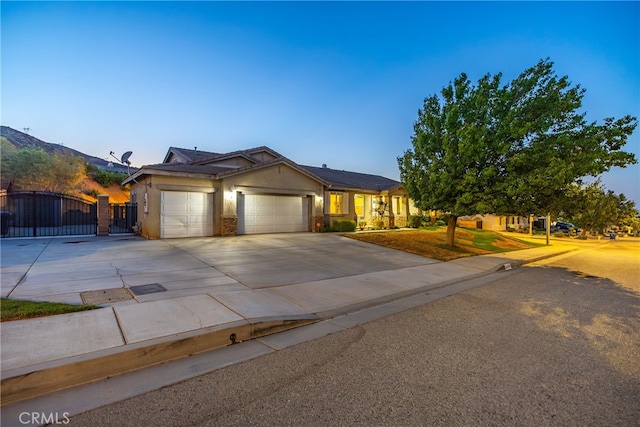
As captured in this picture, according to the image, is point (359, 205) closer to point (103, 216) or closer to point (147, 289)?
point (103, 216)

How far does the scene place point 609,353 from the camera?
4.28 meters

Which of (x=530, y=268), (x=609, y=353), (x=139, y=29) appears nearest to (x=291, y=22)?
(x=139, y=29)

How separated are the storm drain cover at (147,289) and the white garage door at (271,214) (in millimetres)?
10849

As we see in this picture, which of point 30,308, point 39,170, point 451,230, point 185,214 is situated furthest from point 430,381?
point 39,170

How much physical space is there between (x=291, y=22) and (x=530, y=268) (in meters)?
17.1

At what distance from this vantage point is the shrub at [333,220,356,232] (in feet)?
67.5

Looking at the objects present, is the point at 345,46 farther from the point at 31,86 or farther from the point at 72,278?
the point at 72,278

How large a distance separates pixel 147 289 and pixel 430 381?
5.79 meters

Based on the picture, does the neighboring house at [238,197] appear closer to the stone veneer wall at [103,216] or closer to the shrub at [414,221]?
the stone veneer wall at [103,216]

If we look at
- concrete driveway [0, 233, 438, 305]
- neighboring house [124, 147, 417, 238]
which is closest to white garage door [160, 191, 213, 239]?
neighboring house [124, 147, 417, 238]

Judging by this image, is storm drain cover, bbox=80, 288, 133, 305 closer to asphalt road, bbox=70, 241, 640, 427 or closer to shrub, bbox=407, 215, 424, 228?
asphalt road, bbox=70, 241, 640, 427

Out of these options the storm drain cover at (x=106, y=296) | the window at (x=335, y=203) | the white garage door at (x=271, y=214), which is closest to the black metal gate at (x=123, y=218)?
the white garage door at (x=271, y=214)

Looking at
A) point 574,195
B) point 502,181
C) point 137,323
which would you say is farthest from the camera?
point 574,195

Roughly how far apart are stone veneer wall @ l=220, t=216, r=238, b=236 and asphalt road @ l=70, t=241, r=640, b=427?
1254cm
